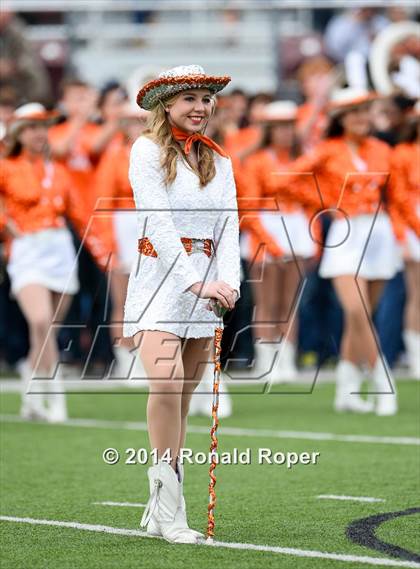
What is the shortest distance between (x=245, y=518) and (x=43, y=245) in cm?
446

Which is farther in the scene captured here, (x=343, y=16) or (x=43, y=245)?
(x=343, y=16)

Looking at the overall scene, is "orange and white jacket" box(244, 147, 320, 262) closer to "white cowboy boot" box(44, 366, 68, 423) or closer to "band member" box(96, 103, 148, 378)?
"band member" box(96, 103, 148, 378)

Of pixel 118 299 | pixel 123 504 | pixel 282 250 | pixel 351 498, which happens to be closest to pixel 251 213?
pixel 282 250

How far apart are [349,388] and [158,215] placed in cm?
540

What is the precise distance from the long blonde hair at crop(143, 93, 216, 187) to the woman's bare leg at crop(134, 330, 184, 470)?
2.11ft

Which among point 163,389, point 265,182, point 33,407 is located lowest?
point 163,389

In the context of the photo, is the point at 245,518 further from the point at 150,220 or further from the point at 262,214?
the point at 262,214

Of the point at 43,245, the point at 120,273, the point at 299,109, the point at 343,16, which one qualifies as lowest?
the point at 43,245

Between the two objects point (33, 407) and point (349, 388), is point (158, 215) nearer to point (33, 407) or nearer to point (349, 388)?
point (33, 407)

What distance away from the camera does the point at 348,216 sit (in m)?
10.6

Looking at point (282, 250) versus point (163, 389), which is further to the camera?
point (282, 250)

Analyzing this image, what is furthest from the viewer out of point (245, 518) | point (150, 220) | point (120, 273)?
point (120, 273)

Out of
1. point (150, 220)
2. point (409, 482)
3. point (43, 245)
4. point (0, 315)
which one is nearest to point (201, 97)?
point (150, 220)

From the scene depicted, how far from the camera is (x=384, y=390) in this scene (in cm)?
1079
